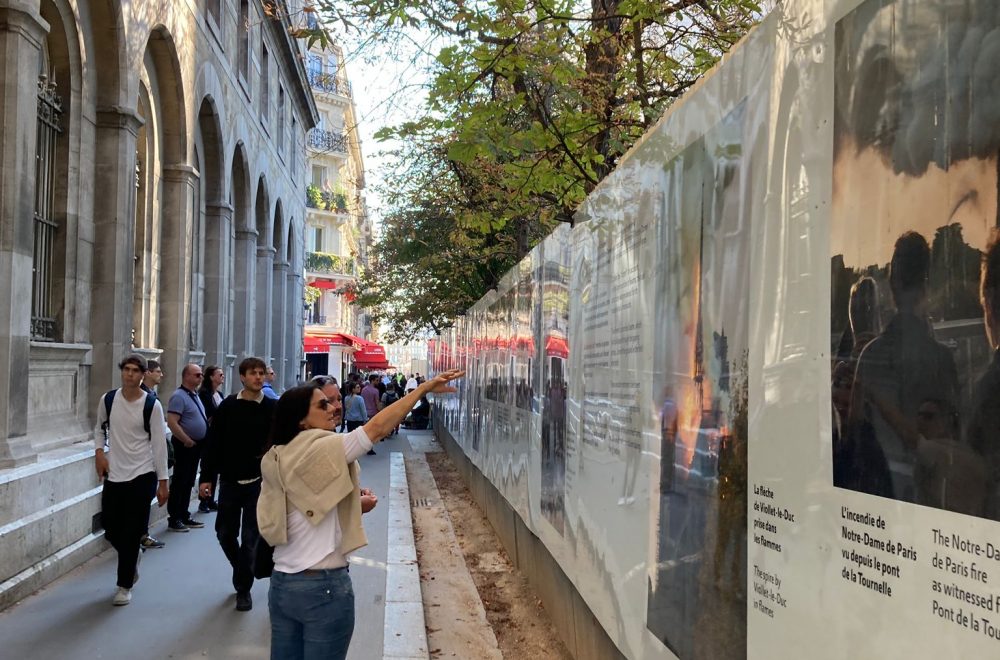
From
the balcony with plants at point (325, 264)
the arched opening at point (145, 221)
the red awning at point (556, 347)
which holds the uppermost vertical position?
the balcony with plants at point (325, 264)

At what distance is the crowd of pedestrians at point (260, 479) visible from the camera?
3.62m

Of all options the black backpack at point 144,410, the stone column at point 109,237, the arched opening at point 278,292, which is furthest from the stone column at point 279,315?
the black backpack at point 144,410

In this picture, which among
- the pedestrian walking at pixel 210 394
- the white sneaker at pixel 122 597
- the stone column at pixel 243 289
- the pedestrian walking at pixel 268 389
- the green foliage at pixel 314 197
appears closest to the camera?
the white sneaker at pixel 122 597

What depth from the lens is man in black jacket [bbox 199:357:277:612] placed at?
6.39 m

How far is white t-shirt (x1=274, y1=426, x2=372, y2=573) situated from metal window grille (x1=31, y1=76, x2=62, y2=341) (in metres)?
6.85

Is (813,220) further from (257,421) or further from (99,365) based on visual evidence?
(99,365)

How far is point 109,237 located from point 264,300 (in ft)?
43.6

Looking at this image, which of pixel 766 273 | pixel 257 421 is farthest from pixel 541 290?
pixel 766 273

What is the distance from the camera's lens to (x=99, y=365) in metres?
10.7

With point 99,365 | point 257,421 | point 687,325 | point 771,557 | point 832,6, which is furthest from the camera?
point 99,365

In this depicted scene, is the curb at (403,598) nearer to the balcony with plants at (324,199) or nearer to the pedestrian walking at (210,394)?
the pedestrian walking at (210,394)

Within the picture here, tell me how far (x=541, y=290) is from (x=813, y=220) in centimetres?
484

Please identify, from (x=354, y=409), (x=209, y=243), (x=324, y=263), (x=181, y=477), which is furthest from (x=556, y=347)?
(x=324, y=263)

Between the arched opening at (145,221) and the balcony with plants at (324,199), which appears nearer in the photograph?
the arched opening at (145,221)
